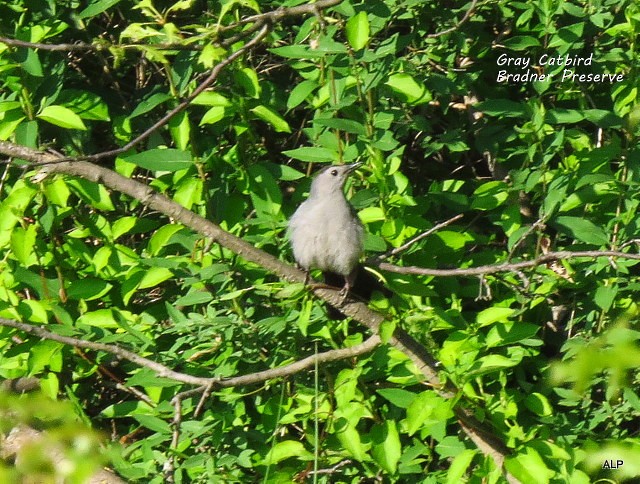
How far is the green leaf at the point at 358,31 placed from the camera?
3.72m

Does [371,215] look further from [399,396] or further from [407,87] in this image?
[399,396]

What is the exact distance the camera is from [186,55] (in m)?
3.95

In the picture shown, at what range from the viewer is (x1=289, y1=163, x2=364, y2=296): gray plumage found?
4105 millimetres

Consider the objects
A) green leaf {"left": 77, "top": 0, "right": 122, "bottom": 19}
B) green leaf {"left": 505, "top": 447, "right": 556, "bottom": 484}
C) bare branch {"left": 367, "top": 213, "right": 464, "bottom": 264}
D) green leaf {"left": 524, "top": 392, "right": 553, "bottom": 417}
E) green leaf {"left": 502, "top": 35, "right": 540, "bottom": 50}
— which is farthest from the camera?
green leaf {"left": 502, "top": 35, "right": 540, "bottom": 50}

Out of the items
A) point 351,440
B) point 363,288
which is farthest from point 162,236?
point 351,440

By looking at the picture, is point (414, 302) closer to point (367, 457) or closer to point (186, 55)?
point (367, 457)

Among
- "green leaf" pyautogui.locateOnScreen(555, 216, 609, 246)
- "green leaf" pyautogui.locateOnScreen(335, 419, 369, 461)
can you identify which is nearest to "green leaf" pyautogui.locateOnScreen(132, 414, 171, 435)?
"green leaf" pyautogui.locateOnScreen(335, 419, 369, 461)

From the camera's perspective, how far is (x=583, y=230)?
3.97 m

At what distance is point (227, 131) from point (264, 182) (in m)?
0.44

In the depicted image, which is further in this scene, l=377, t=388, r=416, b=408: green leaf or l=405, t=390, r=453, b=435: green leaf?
l=377, t=388, r=416, b=408: green leaf

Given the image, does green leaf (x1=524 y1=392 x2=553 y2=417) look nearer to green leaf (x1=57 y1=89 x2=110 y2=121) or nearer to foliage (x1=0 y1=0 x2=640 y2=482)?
foliage (x1=0 y1=0 x2=640 y2=482)

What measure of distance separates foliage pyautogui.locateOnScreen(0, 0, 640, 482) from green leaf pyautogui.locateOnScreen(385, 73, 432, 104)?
0.02m

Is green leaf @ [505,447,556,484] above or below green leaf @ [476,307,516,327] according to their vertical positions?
below

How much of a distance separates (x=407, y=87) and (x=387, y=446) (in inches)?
59.8
